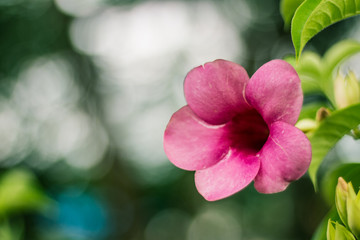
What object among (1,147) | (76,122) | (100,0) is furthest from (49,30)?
(1,147)

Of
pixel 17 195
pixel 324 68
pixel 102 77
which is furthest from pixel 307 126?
pixel 102 77

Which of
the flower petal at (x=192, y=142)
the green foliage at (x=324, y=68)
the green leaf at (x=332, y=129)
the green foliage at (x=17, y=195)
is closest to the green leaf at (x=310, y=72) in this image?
the green foliage at (x=324, y=68)

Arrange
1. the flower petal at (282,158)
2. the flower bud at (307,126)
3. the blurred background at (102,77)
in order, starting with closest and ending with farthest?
the flower petal at (282,158), the flower bud at (307,126), the blurred background at (102,77)

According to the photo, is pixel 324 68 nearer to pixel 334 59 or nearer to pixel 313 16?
pixel 334 59

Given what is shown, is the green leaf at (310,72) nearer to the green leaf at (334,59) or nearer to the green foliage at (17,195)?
the green leaf at (334,59)

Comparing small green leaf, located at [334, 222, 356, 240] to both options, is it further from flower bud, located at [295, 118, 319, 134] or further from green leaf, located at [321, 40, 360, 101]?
green leaf, located at [321, 40, 360, 101]
